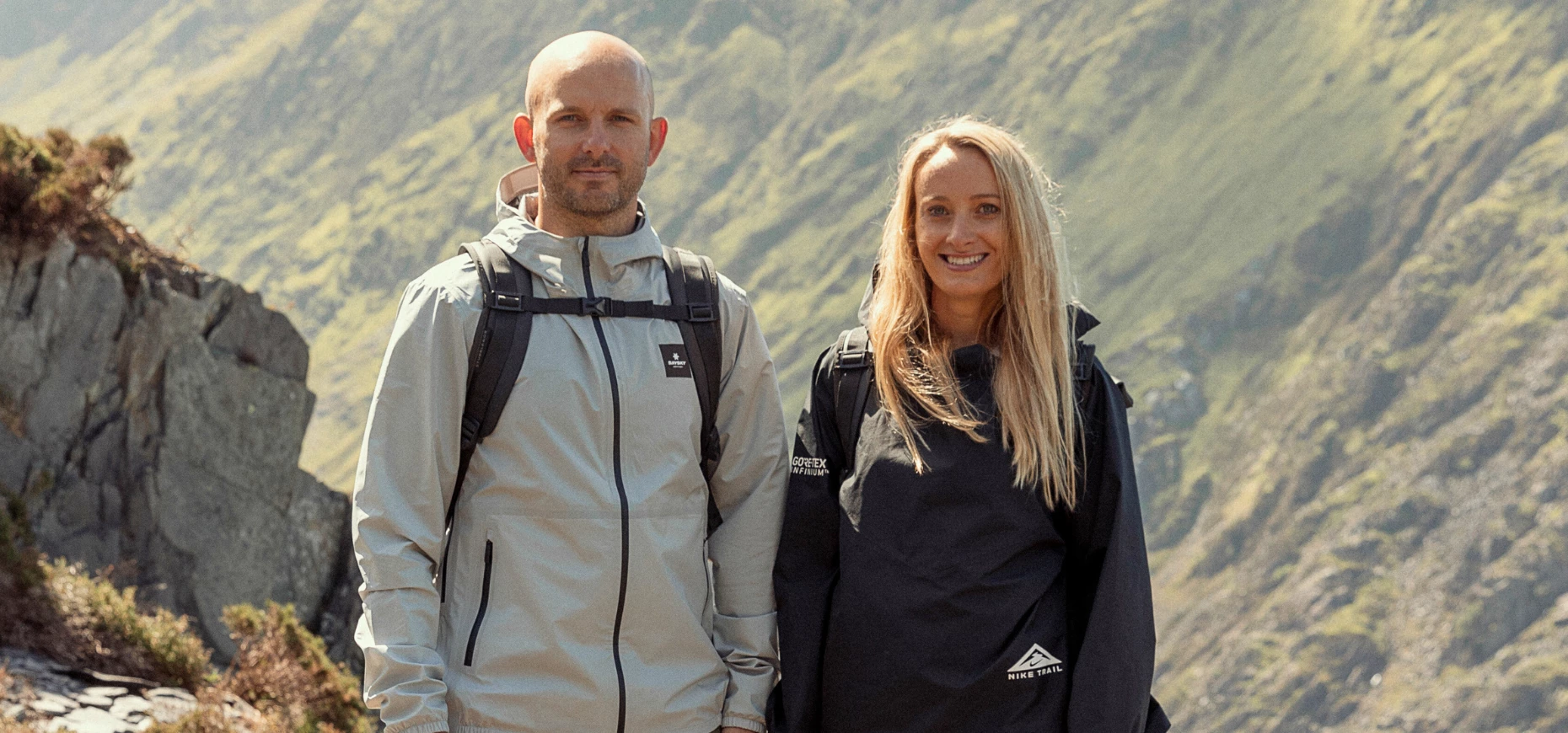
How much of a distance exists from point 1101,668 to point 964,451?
2.41 feet

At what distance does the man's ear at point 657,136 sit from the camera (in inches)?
187

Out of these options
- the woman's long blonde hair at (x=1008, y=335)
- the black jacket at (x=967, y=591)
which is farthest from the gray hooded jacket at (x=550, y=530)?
the woman's long blonde hair at (x=1008, y=335)

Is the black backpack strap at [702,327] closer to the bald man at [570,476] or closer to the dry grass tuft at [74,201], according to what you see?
the bald man at [570,476]

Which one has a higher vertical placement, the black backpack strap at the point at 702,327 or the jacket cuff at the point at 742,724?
the black backpack strap at the point at 702,327

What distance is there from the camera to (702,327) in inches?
179

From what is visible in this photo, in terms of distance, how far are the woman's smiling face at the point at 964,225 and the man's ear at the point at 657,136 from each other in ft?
2.73

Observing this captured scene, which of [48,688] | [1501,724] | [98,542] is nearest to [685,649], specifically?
[48,688]

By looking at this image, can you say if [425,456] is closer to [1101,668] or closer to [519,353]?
[519,353]

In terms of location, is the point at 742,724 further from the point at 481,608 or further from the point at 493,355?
the point at 493,355

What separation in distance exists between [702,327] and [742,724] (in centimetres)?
118

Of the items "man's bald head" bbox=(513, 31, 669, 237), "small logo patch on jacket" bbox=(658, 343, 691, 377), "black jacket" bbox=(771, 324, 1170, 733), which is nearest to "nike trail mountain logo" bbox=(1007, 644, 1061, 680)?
"black jacket" bbox=(771, 324, 1170, 733)

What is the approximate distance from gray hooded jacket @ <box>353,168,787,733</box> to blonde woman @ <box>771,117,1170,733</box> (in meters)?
0.33

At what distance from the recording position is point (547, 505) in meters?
4.31

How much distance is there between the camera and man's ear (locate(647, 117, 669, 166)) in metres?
4.74
